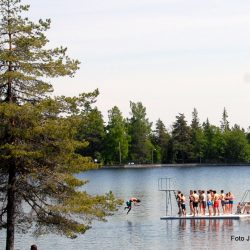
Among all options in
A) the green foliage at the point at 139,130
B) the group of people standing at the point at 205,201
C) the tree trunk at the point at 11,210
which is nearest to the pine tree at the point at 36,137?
the tree trunk at the point at 11,210

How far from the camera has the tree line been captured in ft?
568

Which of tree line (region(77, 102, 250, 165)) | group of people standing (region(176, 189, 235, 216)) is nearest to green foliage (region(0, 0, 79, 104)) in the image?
group of people standing (region(176, 189, 235, 216))

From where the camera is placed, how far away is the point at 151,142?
190 metres

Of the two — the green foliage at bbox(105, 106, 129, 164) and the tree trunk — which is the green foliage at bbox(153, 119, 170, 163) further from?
the tree trunk

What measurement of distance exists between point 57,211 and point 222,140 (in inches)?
6619

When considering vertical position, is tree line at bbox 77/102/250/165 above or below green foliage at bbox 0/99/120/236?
above

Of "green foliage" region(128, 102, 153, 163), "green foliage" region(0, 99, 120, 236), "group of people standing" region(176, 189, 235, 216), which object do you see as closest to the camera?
"green foliage" region(0, 99, 120, 236)

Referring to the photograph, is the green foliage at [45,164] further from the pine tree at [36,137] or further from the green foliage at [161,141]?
the green foliage at [161,141]

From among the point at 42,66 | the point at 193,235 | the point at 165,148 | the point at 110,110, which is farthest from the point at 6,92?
the point at 165,148

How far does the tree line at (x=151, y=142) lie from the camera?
568ft

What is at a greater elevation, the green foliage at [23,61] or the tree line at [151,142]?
the tree line at [151,142]

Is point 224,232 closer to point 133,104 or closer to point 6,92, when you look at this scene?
point 6,92

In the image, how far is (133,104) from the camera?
177500 millimetres

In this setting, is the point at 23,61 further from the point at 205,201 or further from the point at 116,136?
the point at 116,136
